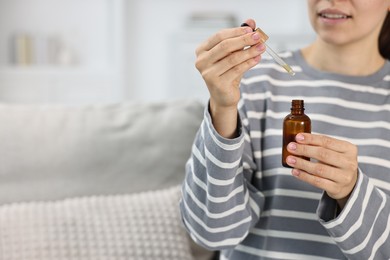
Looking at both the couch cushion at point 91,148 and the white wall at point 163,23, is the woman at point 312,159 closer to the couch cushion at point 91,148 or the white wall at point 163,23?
the couch cushion at point 91,148

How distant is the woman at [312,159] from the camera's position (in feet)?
3.37

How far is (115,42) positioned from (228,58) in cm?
327

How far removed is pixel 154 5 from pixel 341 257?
10.9 feet

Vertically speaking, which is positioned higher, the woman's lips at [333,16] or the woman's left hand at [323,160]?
the woman's lips at [333,16]

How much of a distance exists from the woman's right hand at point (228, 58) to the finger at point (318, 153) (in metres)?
0.13

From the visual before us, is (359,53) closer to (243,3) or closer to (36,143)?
(36,143)

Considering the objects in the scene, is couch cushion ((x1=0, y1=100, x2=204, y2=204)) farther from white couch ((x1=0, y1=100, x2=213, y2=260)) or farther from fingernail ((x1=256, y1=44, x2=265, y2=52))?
fingernail ((x1=256, y1=44, x2=265, y2=52))

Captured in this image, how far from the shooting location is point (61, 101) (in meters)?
3.99

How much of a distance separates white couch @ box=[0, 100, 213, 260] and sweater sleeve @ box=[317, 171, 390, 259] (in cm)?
39

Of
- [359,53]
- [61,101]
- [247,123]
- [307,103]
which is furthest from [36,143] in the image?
[61,101]

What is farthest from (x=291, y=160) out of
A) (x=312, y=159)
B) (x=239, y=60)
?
(x=312, y=159)

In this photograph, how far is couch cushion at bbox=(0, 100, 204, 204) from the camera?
134cm

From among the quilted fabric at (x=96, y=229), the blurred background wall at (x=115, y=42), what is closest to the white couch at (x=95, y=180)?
the quilted fabric at (x=96, y=229)

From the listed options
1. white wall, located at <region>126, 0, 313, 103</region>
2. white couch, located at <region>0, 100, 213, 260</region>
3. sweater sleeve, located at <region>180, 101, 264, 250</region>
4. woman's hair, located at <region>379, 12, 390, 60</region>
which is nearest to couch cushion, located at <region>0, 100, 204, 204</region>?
white couch, located at <region>0, 100, 213, 260</region>
